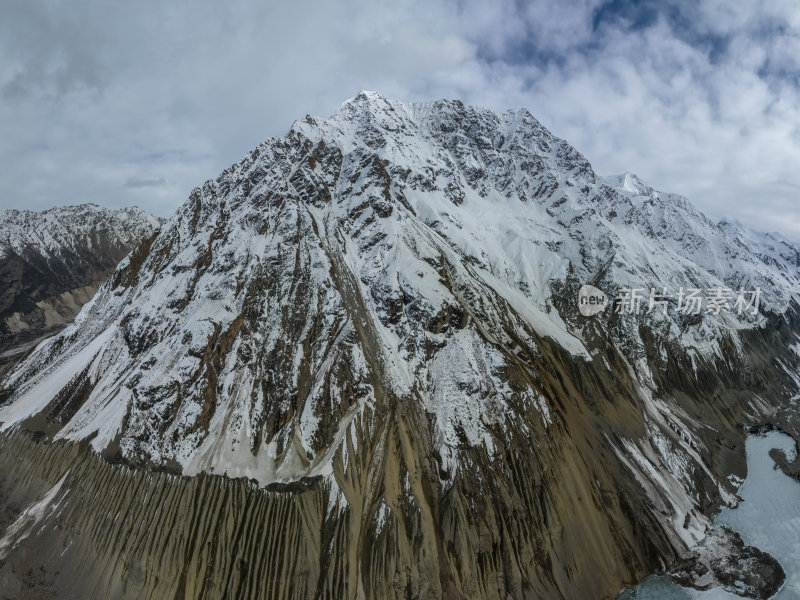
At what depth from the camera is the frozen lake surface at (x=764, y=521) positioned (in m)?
44.8

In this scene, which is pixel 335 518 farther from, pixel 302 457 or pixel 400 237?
pixel 400 237

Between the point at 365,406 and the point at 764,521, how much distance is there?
58.1 metres

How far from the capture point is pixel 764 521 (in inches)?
2148

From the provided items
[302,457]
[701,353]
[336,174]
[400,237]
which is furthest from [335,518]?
[701,353]

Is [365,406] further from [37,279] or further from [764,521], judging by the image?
[37,279]

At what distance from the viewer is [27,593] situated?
40.9 metres

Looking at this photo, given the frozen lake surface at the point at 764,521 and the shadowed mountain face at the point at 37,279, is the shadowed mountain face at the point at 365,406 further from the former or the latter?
the shadowed mountain face at the point at 37,279

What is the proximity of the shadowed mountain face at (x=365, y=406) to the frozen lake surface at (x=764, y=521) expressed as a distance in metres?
2.03

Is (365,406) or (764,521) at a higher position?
(365,406)

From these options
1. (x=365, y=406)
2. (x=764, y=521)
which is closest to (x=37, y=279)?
(x=365, y=406)

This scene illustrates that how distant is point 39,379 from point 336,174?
2808 inches

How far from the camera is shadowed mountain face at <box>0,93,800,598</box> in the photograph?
1732 inches

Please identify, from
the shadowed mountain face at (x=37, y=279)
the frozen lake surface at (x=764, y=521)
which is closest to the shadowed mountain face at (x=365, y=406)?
the frozen lake surface at (x=764, y=521)

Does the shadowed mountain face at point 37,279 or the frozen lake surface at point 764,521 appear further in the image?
the shadowed mountain face at point 37,279
